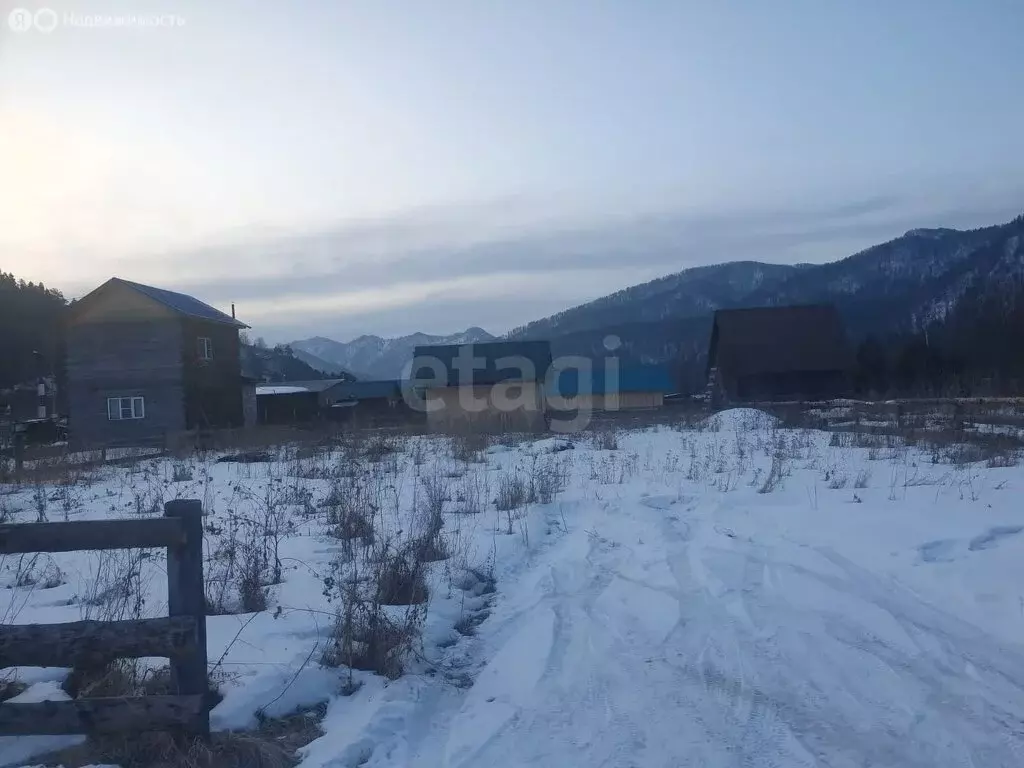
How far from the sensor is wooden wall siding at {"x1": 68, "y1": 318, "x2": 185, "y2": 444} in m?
33.6

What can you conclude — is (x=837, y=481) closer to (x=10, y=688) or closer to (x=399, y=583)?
(x=399, y=583)

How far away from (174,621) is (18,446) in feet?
59.5

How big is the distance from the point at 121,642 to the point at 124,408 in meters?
33.6

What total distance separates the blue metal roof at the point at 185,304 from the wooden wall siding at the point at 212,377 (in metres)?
0.33

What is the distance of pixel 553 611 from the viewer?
6.04 meters

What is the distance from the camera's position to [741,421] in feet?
85.9

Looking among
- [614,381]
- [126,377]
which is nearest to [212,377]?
[126,377]

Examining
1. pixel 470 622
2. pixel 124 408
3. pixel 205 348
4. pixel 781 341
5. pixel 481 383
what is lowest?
pixel 470 622

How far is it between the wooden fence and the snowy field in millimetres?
378

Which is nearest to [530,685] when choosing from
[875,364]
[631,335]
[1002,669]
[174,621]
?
[174,621]

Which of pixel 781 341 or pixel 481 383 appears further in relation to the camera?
pixel 781 341

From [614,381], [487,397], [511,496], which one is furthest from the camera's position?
[614,381]

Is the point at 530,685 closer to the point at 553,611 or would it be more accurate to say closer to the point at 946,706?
the point at 553,611

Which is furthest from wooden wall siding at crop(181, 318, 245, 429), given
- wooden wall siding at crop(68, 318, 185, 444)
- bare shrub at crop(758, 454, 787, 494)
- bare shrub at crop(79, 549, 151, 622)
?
bare shrub at crop(79, 549, 151, 622)
